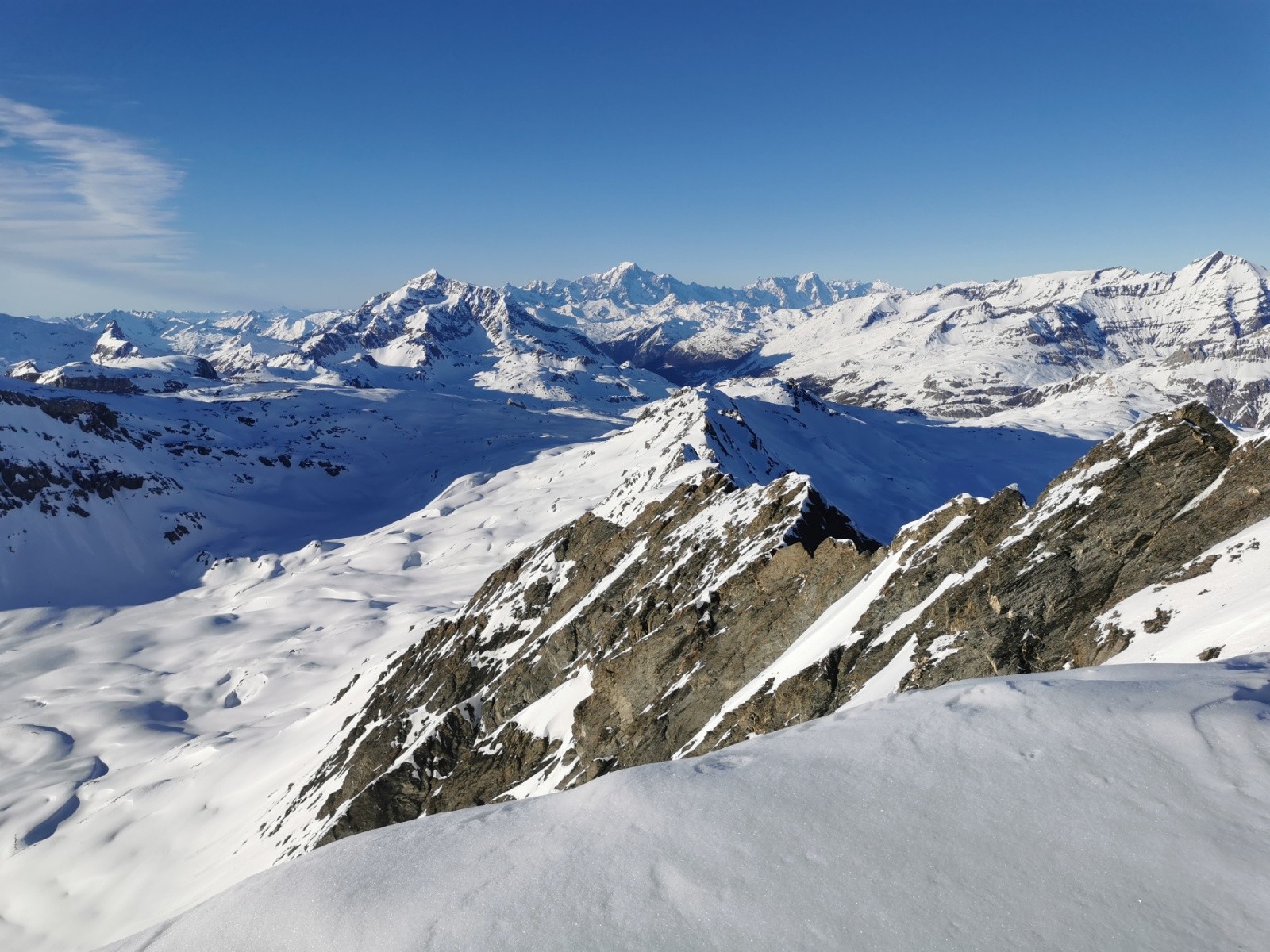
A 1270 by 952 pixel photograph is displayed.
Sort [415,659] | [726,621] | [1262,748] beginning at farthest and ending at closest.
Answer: [415,659] → [726,621] → [1262,748]

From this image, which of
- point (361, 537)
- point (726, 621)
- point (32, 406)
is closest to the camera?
point (726, 621)

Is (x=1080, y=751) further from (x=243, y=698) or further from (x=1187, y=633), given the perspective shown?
(x=243, y=698)

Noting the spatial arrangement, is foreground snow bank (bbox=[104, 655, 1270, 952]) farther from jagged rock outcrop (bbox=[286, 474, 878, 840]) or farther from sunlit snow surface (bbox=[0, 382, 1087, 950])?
sunlit snow surface (bbox=[0, 382, 1087, 950])

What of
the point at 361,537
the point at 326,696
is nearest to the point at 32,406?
the point at 361,537

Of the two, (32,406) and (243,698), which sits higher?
(32,406)

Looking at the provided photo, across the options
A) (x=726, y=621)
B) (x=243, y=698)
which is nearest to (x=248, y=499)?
(x=243, y=698)

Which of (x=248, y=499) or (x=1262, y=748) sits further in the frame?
Answer: (x=248, y=499)

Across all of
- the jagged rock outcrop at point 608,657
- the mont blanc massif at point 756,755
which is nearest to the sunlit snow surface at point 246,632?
the mont blanc massif at point 756,755

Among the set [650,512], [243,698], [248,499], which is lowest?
[243,698]
